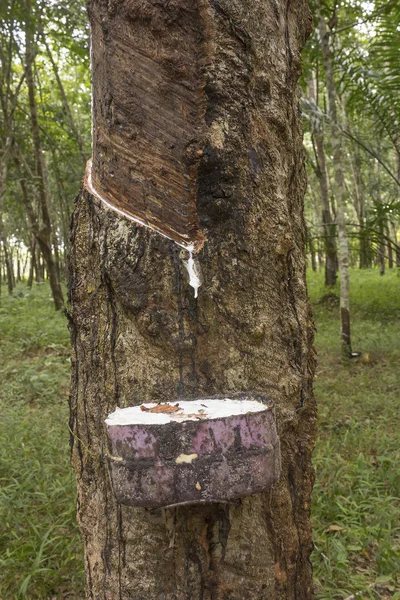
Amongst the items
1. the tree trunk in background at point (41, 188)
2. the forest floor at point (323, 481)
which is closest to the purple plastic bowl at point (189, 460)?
the forest floor at point (323, 481)

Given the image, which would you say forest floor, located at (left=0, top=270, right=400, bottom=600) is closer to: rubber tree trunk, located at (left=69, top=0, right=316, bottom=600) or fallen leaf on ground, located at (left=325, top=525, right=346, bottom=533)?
fallen leaf on ground, located at (left=325, top=525, right=346, bottom=533)

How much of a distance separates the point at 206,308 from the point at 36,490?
7.49 feet

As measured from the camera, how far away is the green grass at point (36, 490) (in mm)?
2194

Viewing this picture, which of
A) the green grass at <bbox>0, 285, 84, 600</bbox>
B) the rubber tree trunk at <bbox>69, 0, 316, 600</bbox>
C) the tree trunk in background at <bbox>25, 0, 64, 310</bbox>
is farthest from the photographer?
the tree trunk in background at <bbox>25, 0, 64, 310</bbox>

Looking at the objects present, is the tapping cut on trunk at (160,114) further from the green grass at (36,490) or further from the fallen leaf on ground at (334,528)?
the fallen leaf on ground at (334,528)

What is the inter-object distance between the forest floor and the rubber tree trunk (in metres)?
1.33

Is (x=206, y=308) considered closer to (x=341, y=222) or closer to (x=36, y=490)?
(x=36, y=490)

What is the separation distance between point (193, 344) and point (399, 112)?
5968 mm

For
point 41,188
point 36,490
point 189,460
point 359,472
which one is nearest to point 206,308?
point 189,460

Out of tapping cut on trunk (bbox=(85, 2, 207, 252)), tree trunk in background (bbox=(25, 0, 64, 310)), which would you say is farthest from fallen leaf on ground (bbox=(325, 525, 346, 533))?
tree trunk in background (bbox=(25, 0, 64, 310))

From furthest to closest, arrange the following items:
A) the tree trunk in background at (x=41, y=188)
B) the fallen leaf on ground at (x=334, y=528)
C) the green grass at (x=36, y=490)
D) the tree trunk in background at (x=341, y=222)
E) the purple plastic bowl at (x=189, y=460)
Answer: the tree trunk in background at (x=41, y=188) < the tree trunk in background at (x=341, y=222) < the fallen leaf on ground at (x=334, y=528) < the green grass at (x=36, y=490) < the purple plastic bowl at (x=189, y=460)

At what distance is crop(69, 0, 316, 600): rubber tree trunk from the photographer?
0.98 m

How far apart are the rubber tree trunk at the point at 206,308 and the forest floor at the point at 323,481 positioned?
1328 millimetres

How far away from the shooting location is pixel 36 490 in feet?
9.13
